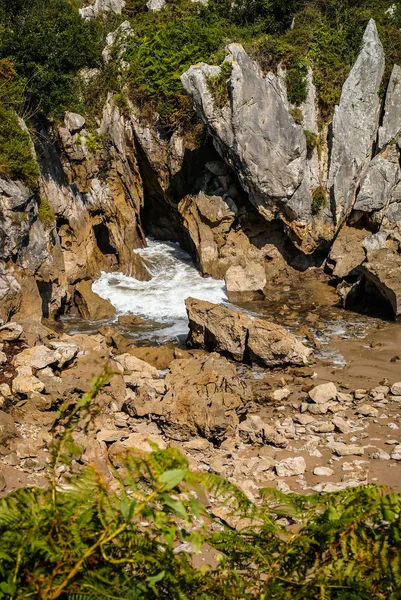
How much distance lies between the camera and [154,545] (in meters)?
2.29

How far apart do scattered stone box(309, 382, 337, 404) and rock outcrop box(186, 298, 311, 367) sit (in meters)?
1.92

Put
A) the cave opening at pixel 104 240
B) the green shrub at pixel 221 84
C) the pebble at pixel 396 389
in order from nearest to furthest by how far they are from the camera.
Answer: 1. the pebble at pixel 396 389
2. the green shrub at pixel 221 84
3. the cave opening at pixel 104 240

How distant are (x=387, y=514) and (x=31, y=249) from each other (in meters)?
16.0

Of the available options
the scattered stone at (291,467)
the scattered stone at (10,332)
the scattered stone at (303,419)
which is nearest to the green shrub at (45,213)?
the scattered stone at (10,332)

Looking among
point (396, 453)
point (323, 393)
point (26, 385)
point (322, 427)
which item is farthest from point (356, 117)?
point (26, 385)

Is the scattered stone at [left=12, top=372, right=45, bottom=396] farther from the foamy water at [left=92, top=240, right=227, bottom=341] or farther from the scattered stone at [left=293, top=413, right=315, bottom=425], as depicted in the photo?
the foamy water at [left=92, top=240, right=227, bottom=341]

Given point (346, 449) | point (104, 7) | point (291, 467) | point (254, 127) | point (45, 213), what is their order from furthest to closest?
point (104, 7) → point (254, 127) → point (45, 213) → point (346, 449) → point (291, 467)

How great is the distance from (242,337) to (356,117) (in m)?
12.1

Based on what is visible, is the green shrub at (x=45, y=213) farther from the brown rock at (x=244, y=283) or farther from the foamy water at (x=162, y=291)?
the brown rock at (x=244, y=283)

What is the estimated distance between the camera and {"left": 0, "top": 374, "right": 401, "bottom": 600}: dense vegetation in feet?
6.51

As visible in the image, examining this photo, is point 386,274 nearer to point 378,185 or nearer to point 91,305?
point 378,185

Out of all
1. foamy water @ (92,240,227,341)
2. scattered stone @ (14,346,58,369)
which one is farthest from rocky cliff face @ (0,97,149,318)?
scattered stone @ (14,346,58,369)

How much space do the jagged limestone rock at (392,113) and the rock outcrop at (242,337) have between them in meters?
→ 11.7

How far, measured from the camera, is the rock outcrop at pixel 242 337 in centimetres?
1373
